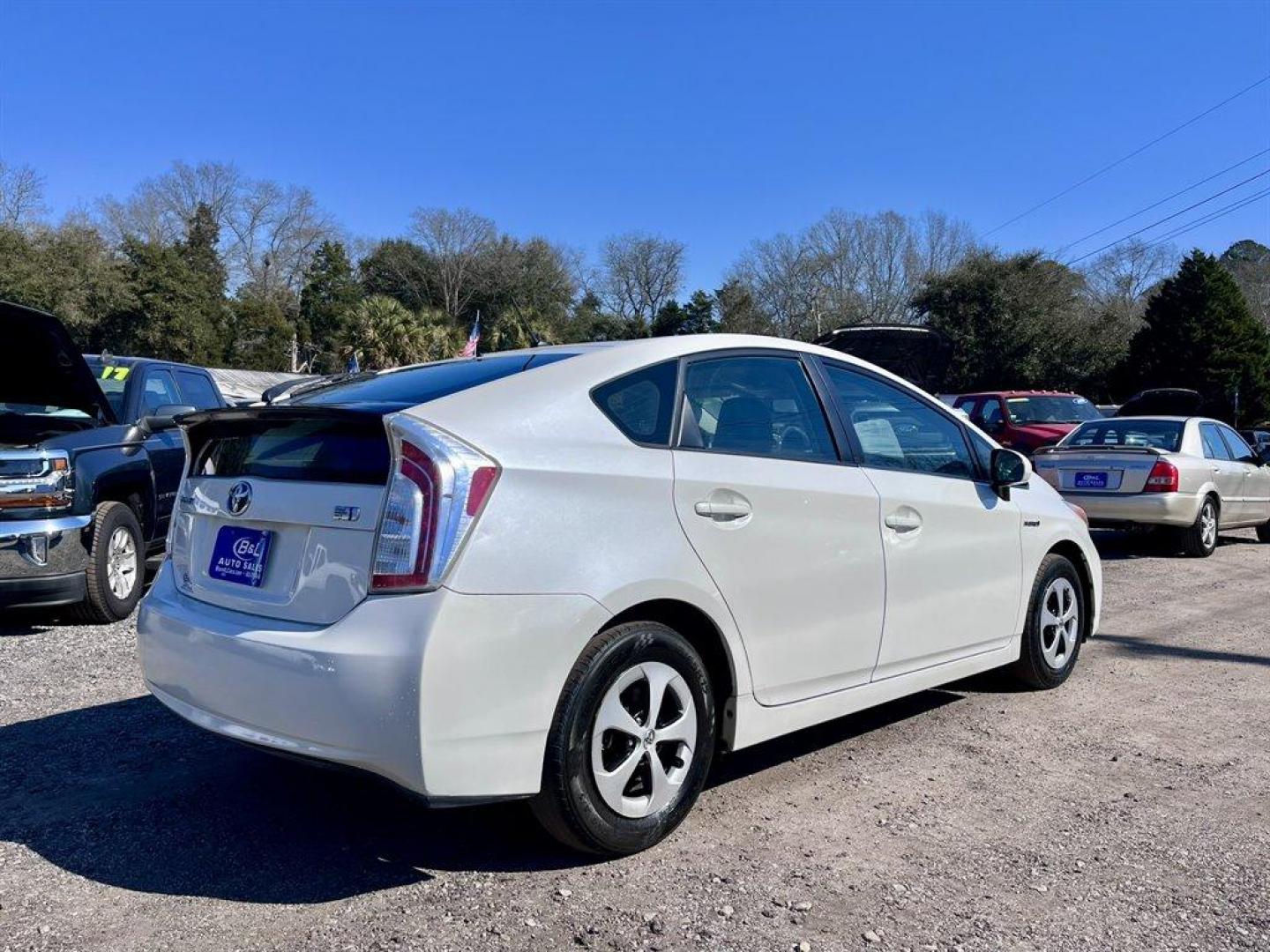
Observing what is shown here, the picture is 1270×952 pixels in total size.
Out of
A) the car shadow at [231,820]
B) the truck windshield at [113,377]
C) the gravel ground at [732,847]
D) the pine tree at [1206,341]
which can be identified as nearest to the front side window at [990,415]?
the gravel ground at [732,847]

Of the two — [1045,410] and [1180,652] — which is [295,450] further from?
[1045,410]

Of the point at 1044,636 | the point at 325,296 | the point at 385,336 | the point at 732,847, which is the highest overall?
the point at 325,296

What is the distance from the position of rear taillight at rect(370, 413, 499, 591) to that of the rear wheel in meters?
9.59

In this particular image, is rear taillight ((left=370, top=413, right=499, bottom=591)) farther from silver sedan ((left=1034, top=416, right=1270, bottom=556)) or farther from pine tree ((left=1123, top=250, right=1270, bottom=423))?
pine tree ((left=1123, top=250, right=1270, bottom=423))

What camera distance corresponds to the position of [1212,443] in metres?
11.2

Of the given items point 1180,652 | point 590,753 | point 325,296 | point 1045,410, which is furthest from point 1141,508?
point 325,296

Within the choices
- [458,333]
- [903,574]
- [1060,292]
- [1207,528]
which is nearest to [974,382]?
[1060,292]

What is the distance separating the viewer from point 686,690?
3.38 meters

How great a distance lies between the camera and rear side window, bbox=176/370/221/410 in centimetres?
861

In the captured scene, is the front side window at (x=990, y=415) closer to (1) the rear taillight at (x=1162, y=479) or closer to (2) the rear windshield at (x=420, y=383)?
(1) the rear taillight at (x=1162, y=479)

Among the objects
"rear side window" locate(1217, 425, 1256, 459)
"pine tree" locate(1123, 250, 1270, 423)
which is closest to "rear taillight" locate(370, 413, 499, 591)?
"rear side window" locate(1217, 425, 1256, 459)

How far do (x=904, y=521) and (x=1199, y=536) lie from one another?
7.77m

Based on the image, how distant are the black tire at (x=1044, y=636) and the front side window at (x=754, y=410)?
174 cm

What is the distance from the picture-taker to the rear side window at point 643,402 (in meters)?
3.41
